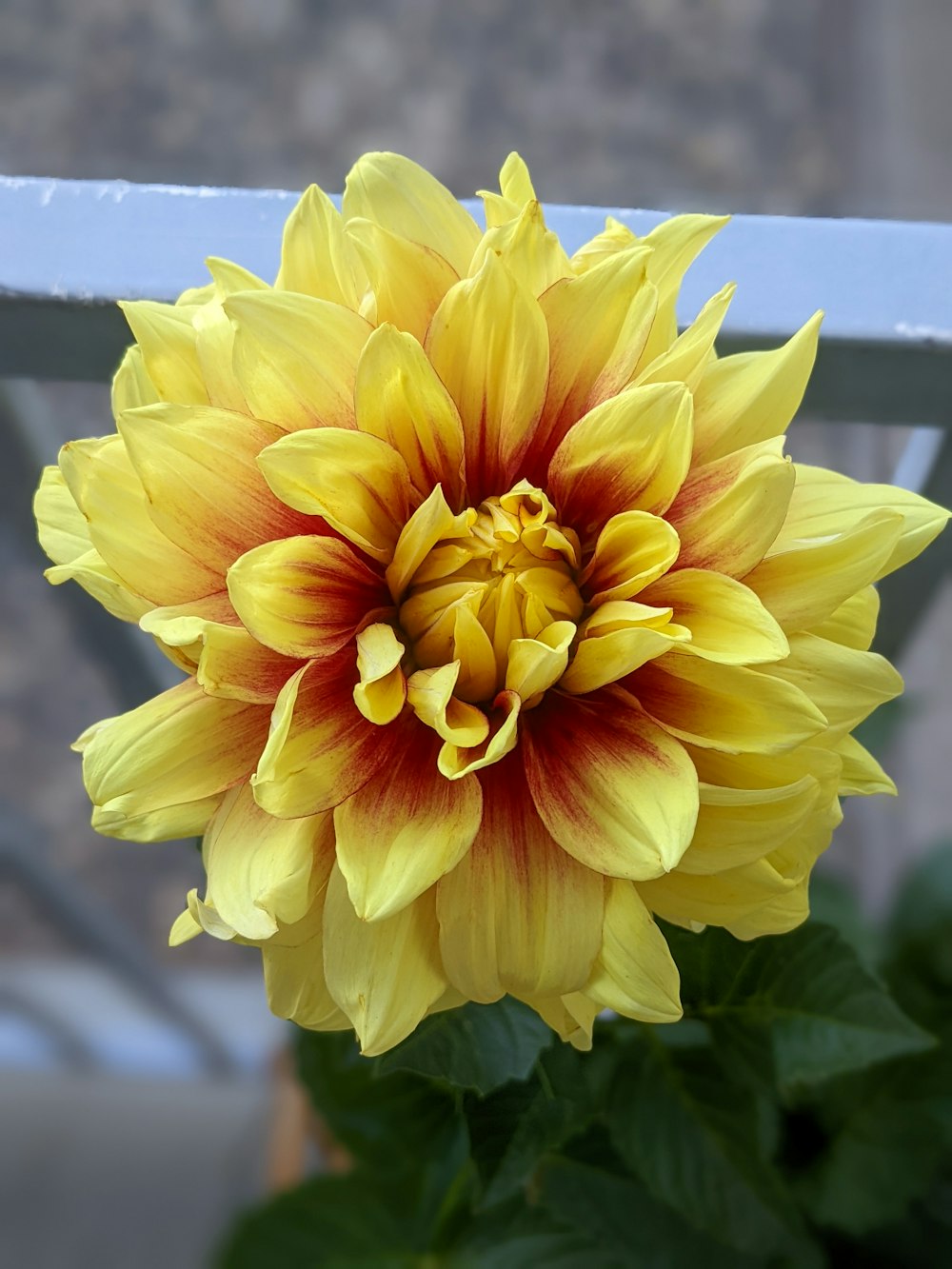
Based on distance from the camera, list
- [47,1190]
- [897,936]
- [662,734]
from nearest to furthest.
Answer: [662,734], [897,936], [47,1190]

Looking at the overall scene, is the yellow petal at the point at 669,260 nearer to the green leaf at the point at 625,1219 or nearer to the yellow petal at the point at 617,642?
the yellow petal at the point at 617,642

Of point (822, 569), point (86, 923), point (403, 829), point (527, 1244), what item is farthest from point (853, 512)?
point (86, 923)

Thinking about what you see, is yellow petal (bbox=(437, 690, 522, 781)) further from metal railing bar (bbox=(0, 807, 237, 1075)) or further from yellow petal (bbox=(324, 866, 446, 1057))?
metal railing bar (bbox=(0, 807, 237, 1075))

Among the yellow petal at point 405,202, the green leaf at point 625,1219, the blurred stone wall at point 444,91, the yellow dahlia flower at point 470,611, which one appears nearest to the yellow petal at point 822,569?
the yellow dahlia flower at point 470,611

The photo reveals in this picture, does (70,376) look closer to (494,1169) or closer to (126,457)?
(126,457)

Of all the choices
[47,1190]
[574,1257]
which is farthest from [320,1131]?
[47,1190]

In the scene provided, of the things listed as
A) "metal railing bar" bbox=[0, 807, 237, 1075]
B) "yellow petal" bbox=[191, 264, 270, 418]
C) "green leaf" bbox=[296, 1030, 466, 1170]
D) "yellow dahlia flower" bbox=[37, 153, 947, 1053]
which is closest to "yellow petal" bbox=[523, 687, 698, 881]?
"yellow dahlia flower" bbox=[37, 153, 947, 1053]

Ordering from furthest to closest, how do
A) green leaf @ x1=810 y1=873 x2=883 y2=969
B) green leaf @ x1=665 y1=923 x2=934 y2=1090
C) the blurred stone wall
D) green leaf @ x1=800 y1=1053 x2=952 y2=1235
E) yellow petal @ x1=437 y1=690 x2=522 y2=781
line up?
the blurred stone wall
green leaf @ x1=810 y1=873 x2=883 y2=969
green leaf @ x1=800 y1=1053 x2=952 y2=1235
green leaf @ x1=665 y1=923 x2=934 y2=1090
yellow petal @ x1=437 y1=690 x2=522 y2=781
